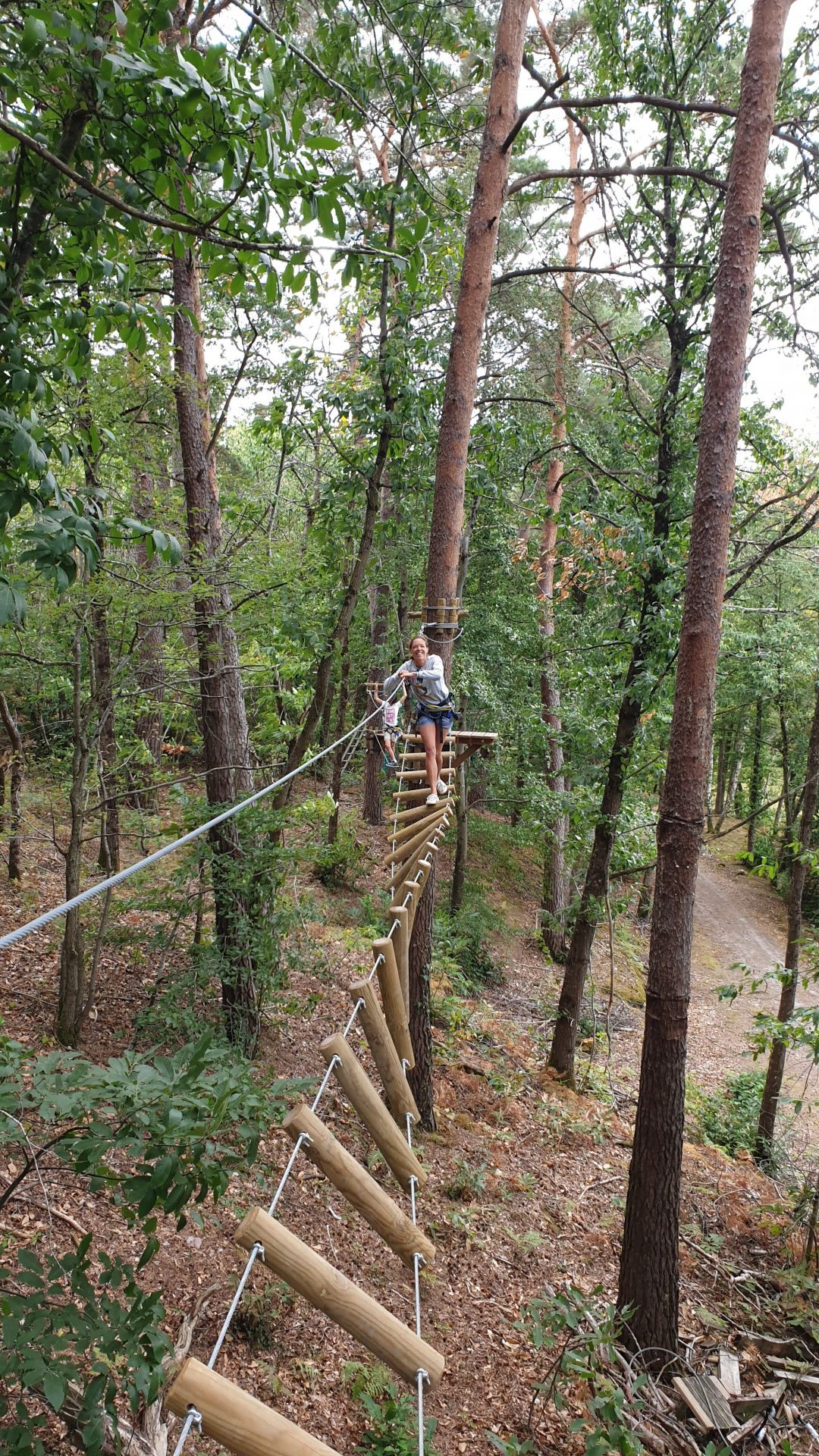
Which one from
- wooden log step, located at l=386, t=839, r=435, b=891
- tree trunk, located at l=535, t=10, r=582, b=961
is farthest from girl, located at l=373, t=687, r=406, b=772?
tree trunk, located at l=535, t=10, r=582, b=961

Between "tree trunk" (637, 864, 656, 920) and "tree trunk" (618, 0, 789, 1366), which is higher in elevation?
"tree trunk" (618, 0, 789, 1366)

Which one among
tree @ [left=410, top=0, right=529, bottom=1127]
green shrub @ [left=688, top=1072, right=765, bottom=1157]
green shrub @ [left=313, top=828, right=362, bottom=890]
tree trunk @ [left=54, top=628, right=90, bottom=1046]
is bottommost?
green shrub @ [left=688, top=1072, right=765, bottom=1157]

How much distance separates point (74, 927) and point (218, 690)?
6.36 ft

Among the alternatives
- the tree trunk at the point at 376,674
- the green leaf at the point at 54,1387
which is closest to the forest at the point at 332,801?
the green leaf at the point at 54,1387

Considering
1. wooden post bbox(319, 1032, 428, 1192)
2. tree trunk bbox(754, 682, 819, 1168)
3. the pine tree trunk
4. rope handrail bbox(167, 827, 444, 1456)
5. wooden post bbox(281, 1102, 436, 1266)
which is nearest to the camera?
rope handrail bbox(167, 827, 444, 1456)

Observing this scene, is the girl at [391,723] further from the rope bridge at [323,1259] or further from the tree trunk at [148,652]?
the rope bridge at [323,1259]

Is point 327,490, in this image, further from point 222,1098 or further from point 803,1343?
point 803,1343

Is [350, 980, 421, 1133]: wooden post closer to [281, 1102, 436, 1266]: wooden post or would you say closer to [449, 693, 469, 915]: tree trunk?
[281, 1102, 436, 1266]: wooden post

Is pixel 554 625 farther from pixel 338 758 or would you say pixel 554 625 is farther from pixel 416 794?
pixel 416 794

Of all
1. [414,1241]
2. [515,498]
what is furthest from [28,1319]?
[515,498]

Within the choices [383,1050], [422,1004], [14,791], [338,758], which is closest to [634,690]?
[422,1004]

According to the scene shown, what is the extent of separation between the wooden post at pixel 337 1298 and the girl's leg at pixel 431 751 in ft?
11.5

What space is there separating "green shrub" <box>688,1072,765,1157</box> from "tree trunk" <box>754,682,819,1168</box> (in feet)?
0.69

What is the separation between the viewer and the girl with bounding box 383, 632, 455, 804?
5602 mm
